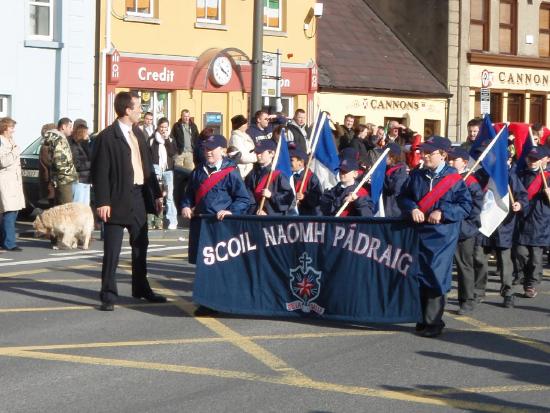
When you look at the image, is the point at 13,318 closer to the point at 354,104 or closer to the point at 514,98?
the point at 354,104

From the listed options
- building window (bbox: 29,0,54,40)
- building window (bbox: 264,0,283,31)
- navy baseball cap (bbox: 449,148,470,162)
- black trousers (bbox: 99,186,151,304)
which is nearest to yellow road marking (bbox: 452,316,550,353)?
navy baseball cap (bbox: 449,148,470,162)

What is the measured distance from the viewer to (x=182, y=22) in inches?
1283

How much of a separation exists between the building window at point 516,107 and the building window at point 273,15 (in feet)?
41.4

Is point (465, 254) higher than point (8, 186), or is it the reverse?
point (8, 186)

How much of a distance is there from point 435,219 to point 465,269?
6.02 ft

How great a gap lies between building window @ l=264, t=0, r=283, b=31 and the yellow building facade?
0.03 meters

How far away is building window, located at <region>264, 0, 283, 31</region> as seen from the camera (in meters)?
35.6

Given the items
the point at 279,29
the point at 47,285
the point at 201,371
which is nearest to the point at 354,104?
the point at 279,29

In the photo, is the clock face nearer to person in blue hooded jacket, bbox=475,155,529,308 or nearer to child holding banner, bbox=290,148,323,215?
child holding banner, bbox=290,148,323,215

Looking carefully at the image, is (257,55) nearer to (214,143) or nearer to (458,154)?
(458,154)

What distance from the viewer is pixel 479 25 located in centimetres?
4447

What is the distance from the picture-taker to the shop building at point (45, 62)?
93.8 ft

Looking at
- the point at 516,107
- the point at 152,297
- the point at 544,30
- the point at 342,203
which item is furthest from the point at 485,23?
the point at 152,297

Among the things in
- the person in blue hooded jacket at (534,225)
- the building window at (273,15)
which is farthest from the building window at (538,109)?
the person in blue hooded jacket at (534,225)
